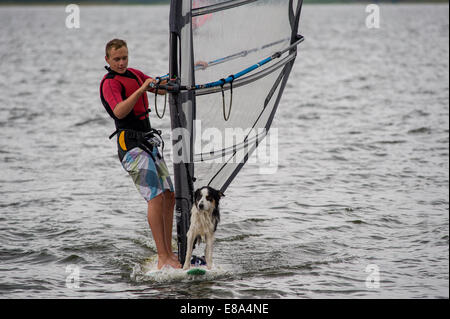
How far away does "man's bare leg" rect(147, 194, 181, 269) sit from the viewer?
6277 mm

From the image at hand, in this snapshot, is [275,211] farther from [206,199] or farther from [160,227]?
[206,199]

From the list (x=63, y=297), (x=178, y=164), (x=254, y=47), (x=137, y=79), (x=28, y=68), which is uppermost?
(x=28, y=68)

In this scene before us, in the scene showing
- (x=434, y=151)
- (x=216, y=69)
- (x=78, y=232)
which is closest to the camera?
(x=216, y=69)

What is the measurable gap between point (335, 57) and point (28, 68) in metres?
16.8

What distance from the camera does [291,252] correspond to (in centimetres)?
743

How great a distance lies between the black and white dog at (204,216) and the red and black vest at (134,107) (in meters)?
0.83

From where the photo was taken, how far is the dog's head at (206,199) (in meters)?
6.02

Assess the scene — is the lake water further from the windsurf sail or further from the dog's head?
the windsurf sail

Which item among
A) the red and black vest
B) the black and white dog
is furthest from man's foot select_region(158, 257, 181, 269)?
the red and black vest

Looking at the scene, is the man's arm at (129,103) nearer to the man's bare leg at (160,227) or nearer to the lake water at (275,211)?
the man's bare leg at (160,227)

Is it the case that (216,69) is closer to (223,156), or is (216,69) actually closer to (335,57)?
(223,156)

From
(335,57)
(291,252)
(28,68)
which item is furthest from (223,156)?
(335,57)

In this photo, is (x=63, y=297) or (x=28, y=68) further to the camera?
(x=28, y=68)

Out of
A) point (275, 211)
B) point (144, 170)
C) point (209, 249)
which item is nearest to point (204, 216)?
point (209, 249)
